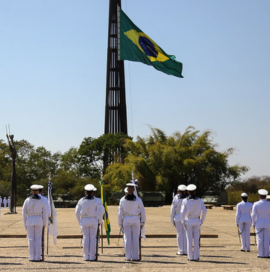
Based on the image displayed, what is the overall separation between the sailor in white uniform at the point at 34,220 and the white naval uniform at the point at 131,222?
1592 mm

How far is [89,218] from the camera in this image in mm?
10594

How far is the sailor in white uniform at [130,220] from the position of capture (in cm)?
1043

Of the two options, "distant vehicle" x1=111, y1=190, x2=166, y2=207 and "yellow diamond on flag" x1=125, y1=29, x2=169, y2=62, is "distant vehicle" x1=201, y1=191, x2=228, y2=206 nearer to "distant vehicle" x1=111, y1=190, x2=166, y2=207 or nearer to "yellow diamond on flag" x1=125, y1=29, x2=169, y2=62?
"distant vehicle" x1=111, y1=190, x2=166, y2=207

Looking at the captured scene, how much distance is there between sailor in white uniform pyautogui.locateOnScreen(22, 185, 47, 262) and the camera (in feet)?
34.0

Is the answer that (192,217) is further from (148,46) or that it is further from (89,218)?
(148,46)

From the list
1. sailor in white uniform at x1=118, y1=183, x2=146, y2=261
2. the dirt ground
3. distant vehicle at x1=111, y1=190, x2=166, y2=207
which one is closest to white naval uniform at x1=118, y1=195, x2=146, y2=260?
sailor in white uniform at x1=118, y1=183, x2=146, y2=261

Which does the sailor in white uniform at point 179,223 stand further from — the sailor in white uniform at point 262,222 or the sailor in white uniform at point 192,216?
the sailor in white uniform at point 262,222

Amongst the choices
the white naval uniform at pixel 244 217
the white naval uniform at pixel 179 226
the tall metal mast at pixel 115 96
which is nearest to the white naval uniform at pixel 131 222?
the white naval uniform at pixel 179 226

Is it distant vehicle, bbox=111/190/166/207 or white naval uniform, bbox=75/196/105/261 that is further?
distant vehicle, bbox=111/190/166/207

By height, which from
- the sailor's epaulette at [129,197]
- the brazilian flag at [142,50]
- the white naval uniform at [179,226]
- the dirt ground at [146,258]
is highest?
the brazilian flag at [142,50]

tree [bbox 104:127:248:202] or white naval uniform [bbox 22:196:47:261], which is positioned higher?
tree [bbox 104:127:248:202]

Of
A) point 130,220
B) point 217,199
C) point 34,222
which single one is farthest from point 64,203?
point 130,220

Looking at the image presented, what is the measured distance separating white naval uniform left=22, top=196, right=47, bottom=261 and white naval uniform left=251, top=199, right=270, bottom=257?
14.7 feet

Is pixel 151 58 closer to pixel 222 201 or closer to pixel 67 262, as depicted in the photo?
pixel 67 262
